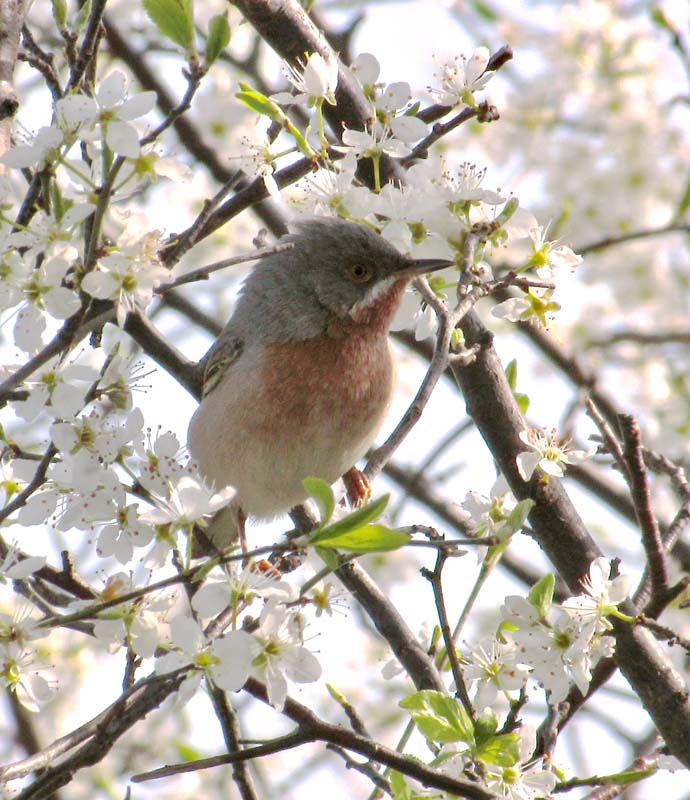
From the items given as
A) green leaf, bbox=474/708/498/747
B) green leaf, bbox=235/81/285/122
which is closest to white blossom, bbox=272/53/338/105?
green leaf, bbox=235/81/285/122

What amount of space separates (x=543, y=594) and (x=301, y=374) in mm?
2034

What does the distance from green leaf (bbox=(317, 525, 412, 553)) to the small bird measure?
2070 mm

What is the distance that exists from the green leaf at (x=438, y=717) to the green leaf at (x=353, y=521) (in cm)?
69

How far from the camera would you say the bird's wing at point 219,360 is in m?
5.27

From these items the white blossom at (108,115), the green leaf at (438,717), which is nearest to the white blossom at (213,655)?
the green leaf at (438,717)

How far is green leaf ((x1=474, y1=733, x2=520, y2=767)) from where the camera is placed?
3031 millimetres

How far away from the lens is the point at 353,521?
8.30 ft

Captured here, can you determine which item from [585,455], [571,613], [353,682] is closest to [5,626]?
[571,613]

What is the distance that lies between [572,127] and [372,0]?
2322 millimetres

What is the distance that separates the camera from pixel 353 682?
960cm

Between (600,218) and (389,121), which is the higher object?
(600,218)

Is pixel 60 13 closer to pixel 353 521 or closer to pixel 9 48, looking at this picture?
pixel 9 48

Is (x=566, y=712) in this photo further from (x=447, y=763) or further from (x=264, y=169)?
(x=264, y=169)

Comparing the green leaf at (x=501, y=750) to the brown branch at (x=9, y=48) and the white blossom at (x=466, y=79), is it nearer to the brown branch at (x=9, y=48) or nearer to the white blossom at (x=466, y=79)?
→ the white blossom at (x=466, y=79)
